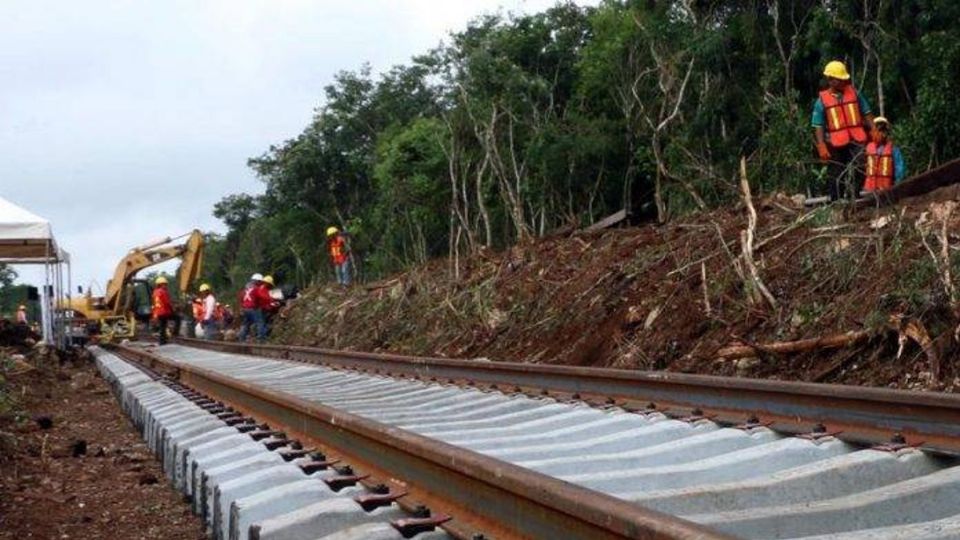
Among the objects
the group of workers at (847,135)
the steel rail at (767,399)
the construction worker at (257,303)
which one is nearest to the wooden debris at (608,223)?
the group of workers at (847,135)

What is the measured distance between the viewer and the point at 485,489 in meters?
3.32

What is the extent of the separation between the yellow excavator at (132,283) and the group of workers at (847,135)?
19.3 m

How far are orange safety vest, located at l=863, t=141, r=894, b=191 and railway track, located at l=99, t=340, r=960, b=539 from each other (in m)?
4.60

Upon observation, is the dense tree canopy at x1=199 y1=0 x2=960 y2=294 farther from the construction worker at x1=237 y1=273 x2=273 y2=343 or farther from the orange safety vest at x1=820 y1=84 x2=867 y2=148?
the construction worker at x1=237 y1=273 x2=273 y2=343

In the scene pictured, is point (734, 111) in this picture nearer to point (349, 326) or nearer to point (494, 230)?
point (349, 326)

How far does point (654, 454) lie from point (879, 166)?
7.12 metres

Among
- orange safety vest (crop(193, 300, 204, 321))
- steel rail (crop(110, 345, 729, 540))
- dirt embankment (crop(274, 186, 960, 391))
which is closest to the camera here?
steel rail (crop(110, 345, 729, 540))

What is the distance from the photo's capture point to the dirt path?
5129 mm

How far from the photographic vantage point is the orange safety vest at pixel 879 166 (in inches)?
411

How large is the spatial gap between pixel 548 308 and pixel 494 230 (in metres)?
20.2

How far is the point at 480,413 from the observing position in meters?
6.39

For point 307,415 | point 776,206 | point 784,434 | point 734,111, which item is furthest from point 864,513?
point 734,111

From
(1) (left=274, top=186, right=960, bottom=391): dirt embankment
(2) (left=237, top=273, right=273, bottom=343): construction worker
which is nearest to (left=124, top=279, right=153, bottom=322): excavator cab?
(2) (left=237, top=273, right=273, bottom=343): construction worker

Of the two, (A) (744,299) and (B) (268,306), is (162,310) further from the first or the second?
(A) (744,299)
